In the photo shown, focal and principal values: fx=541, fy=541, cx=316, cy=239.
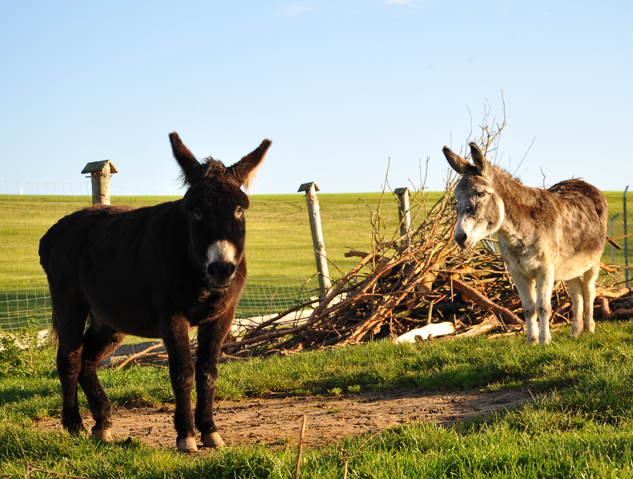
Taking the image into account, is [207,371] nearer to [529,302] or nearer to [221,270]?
[221,270]

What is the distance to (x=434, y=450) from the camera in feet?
11.1

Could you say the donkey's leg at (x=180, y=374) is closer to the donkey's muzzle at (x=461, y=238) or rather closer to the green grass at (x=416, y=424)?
the green grass at (x=416, y=424)

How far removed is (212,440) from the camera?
400 centimetres

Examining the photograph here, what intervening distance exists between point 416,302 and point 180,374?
5595 millimetres

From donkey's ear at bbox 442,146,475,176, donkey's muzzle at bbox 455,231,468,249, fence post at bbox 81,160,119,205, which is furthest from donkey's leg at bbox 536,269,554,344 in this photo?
fence post at bbox 81,160,119,205

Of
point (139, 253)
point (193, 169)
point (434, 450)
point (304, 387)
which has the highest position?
point (193, 169)

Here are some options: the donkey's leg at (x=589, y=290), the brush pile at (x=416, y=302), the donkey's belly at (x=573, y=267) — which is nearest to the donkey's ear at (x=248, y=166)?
the brush pile at (x=416, y=302)

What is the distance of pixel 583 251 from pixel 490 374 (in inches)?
116

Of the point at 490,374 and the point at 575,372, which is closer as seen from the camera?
the point at 575,372

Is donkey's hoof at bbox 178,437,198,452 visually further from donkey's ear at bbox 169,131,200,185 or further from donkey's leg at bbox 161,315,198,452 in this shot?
donkey's ear at bbox 169,131,200,185

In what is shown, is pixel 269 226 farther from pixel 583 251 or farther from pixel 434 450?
pixel 434 450

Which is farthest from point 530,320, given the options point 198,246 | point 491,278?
point 198,246

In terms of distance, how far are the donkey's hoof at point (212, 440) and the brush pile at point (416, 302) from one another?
3.77m

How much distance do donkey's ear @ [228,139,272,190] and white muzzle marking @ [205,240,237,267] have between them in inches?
26.1
